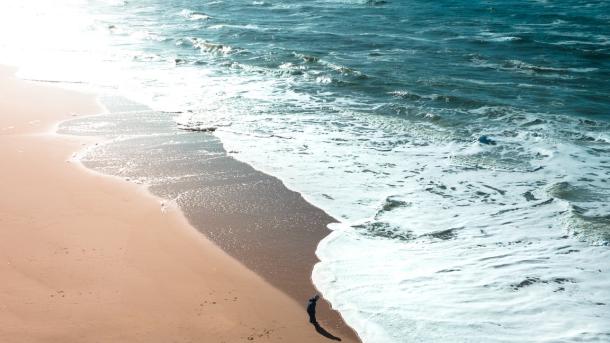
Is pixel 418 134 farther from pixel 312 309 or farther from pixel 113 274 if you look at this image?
pixel 113 274

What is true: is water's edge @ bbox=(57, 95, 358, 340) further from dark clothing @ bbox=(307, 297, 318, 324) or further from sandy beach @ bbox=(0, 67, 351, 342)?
sandy beach @ bbox=(0, 67, 351, 342)

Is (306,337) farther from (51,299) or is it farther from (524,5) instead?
(524,5)

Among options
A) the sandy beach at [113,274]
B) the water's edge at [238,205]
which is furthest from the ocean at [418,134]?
the sandy beach at [113,274]

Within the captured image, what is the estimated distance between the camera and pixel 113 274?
7.68 metres

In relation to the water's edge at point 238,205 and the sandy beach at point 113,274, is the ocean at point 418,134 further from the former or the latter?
the sandy beach at point 113,274

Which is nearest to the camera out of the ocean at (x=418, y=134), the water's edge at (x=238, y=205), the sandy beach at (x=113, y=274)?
the sandy beach at (x=113, y=274)

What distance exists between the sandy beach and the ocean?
118cm

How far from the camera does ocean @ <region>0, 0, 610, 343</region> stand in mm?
7489

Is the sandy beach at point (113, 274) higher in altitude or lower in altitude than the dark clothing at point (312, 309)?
higher

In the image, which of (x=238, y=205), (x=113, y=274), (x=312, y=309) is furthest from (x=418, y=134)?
(x=113, y=274)

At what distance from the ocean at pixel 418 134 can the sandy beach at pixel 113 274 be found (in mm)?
1185

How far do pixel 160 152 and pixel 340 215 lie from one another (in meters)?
4.60

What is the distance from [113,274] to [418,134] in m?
8.62

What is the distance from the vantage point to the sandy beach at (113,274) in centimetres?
656
